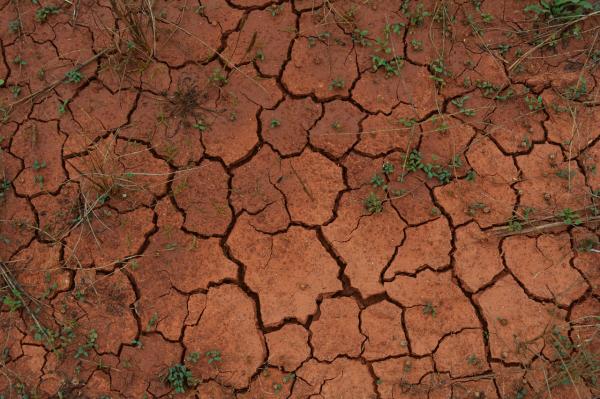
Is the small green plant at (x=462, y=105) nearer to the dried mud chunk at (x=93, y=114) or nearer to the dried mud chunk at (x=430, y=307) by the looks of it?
the dried mud chunk at (x=430, y=307)


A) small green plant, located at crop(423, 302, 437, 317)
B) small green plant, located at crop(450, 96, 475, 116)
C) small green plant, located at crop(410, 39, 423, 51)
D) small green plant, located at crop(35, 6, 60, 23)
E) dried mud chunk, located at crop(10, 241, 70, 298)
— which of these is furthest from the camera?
small green plant, located at crop(35, 6, 60, 23)

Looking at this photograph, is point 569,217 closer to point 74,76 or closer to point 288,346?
point 288,346

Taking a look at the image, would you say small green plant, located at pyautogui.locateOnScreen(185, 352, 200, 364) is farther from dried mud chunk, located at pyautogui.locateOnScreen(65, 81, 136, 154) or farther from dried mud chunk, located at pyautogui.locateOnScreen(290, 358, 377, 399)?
dried mud chunk, located at pyautogui.locateOnScreen(65, 81, 136, 154)

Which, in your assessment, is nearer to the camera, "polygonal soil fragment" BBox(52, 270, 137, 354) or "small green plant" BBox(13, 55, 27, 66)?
"polygonal soil fragment" BBox(52, 270, 137, 354)

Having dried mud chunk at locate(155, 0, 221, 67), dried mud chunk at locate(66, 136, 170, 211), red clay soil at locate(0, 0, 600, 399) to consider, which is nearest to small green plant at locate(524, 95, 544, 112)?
red clay soil at locate(0, 0, 600, 399)

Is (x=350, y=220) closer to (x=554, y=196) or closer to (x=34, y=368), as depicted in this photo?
(x=554, y=196)

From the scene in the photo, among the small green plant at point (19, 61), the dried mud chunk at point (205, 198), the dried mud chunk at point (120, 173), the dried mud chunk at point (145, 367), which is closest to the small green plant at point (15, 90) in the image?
the small green plant at point (19, 61)

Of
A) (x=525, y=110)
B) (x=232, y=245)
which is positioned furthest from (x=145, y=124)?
(x=525, y=110)
